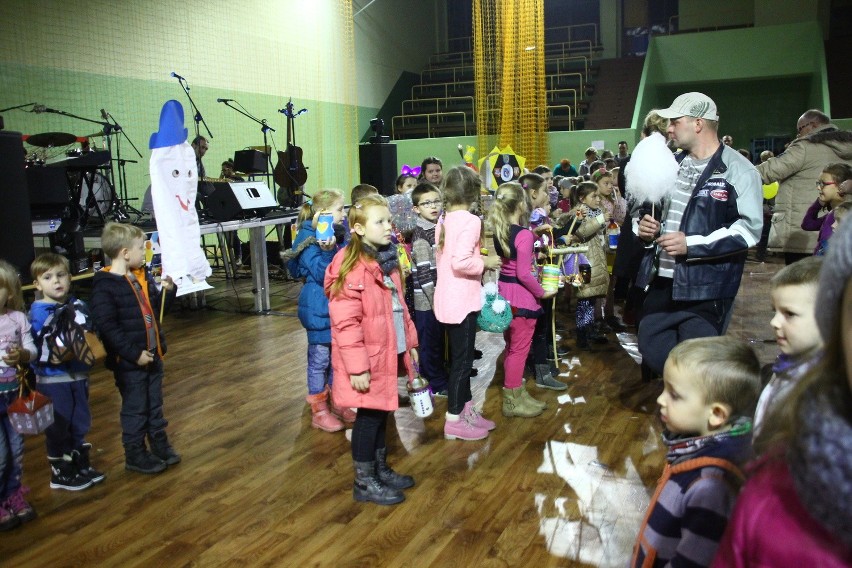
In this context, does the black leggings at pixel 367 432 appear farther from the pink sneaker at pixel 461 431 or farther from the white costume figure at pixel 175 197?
the white costume figure at pixel 175 197

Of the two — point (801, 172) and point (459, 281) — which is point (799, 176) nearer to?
point (801, 172)

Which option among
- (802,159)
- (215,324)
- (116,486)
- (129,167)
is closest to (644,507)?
(116,486)

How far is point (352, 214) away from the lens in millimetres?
3004

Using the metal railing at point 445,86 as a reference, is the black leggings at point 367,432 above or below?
below

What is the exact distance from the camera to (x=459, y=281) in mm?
3631

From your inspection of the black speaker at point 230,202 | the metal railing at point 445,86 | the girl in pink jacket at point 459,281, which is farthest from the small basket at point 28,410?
the metal railing at point 445,86

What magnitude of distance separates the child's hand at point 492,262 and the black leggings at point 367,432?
1200 mm

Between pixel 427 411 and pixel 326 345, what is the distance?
3.22 feet

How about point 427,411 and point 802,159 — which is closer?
point 427,411

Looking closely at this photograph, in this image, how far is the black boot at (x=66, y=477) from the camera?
3.26m

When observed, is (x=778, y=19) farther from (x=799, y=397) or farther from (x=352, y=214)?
(x=799, y=397)

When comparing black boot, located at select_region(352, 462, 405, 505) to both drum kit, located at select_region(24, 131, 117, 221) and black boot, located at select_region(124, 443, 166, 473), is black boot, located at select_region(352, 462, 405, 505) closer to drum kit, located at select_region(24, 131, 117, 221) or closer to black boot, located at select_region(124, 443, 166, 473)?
black boot, located at select_region(124, 443, 166, 473)

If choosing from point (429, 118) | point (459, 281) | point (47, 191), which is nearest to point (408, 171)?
point (459, 281)

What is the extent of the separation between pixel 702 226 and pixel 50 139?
663 centimetres
